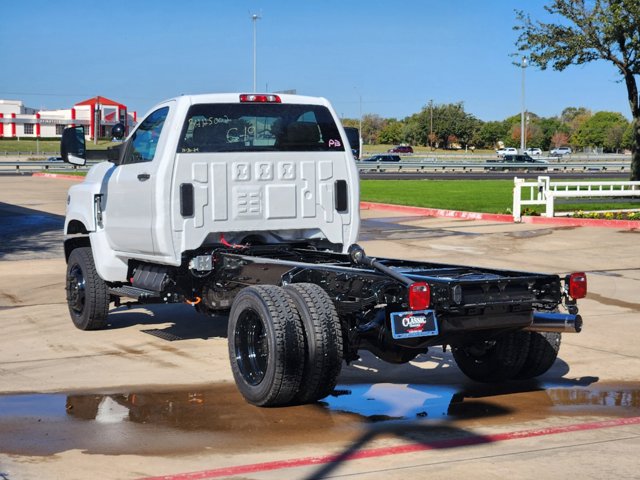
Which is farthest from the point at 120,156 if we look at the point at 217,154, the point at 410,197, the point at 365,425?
the point at 410,197

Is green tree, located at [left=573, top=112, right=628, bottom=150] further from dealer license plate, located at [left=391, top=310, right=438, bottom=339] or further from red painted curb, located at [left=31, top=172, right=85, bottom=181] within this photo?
dealer license plate, located at [left=391, top=310, right=438, bottom=339]

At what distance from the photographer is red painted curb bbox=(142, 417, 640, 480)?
19.4 ft

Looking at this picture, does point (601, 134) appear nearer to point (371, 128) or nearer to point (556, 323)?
point (371, 128)

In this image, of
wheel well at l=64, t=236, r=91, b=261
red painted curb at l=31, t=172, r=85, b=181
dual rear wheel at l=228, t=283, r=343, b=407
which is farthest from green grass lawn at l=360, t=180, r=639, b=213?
dual rear wheel at l=228, t=283, r=343, b=407

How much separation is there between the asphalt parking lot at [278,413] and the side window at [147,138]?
1863mm

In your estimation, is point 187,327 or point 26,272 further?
point 26,272

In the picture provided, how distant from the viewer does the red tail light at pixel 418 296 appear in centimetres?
681

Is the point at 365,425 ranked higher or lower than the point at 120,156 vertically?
lower

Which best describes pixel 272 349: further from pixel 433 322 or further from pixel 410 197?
pixel 410 197

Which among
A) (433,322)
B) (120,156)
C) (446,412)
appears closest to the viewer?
(433,322)

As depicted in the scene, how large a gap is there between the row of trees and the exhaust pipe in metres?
127

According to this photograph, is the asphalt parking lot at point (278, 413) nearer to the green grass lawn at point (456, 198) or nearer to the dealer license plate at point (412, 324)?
the dealer license plate at point (412, 324)

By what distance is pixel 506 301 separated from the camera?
23.8 feet

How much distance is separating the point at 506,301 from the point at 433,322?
633 millimetres
